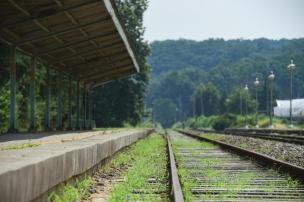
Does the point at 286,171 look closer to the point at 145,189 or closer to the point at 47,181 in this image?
the point at 145,189

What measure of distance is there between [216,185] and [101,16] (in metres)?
11.0

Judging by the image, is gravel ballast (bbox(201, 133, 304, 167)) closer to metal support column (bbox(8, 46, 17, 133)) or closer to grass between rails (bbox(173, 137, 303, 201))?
grass between rails (bbox(173, 137, 303, 201))

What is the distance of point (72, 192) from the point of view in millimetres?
7191

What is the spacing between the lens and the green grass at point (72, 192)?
646 cm

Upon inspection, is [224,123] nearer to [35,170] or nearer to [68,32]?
[68,32]

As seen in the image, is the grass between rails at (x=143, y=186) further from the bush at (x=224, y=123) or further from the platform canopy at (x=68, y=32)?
the bush at (x=224, y=123)

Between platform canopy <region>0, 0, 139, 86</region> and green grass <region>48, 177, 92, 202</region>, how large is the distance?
Result: 8165mm

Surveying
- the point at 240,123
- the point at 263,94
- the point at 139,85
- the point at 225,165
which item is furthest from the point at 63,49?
the point at 263,94

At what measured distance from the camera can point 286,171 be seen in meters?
10.9

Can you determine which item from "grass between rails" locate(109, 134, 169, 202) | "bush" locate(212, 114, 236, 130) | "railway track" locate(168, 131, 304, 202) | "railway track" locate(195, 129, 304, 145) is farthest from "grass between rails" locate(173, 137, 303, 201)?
"bush" locate(212, 114, 236, 130)

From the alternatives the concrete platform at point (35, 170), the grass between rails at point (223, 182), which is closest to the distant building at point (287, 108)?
the grass between rails at point (223, 182)

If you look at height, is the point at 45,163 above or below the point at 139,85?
below

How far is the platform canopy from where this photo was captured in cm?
1614

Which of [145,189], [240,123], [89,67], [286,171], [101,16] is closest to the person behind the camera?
[145,189]
